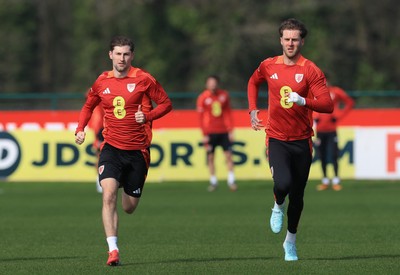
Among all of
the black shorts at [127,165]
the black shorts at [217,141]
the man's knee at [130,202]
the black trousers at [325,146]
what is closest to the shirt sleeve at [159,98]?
the black shorts at [127,165]

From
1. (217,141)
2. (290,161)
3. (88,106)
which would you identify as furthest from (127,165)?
(217,141)

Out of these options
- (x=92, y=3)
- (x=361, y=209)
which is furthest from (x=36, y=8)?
(x=361, y=209)

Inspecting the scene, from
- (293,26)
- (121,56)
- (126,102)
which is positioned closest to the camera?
(293,26)

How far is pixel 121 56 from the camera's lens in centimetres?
1170

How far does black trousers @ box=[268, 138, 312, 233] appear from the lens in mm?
11648

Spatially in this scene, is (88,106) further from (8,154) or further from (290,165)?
(8,154)

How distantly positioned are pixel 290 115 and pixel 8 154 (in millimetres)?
15195

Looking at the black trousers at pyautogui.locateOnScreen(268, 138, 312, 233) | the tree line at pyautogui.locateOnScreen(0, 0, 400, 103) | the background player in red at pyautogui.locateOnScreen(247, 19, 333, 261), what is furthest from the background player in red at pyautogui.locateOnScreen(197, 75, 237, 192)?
the tree line at pyautogui.locateOnScreen(0, 0, 400, 103)

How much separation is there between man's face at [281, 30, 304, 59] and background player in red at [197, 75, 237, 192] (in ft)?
39.4

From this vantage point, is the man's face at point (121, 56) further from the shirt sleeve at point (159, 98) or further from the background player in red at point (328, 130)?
the background player in red at point (328, 130)

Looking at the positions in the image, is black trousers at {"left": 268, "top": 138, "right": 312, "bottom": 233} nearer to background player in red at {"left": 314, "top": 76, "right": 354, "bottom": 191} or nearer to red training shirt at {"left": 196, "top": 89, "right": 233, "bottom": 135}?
background player in red at {"left": 314, "top": 76, "right": 354, "bottom": 191}

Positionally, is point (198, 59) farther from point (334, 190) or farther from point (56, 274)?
point (56, 274)

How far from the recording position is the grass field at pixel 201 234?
460 inches

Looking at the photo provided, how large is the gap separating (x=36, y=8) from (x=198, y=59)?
908 centimetres
